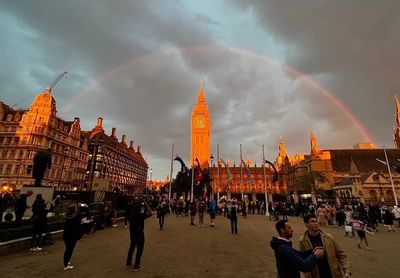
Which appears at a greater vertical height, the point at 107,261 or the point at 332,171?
the point at 332,171

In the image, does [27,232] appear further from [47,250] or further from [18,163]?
[18,163]

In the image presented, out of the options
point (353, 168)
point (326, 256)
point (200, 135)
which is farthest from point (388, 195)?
point (326, 256)

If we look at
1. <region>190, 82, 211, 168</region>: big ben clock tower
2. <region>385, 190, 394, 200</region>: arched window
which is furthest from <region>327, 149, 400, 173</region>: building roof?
<region>190, 82, 211, 168</region>: big ben clock tower

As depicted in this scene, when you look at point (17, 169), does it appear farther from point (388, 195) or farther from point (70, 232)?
point (388, 195)

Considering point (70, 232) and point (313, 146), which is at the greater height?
point (313, 146)

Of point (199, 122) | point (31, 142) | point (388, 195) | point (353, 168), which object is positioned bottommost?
point (388, 195)

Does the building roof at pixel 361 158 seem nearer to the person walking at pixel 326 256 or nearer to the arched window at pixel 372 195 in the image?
the arched window at pixel 372 195

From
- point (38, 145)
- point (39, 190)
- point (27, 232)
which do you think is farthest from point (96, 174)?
point (27, 232)

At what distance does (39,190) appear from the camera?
18672mm

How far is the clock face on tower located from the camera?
465 feet

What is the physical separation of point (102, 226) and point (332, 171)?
326 feet

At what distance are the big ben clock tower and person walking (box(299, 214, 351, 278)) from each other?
5040 inches

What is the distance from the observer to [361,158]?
100938 mm

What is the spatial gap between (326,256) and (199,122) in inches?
5510
